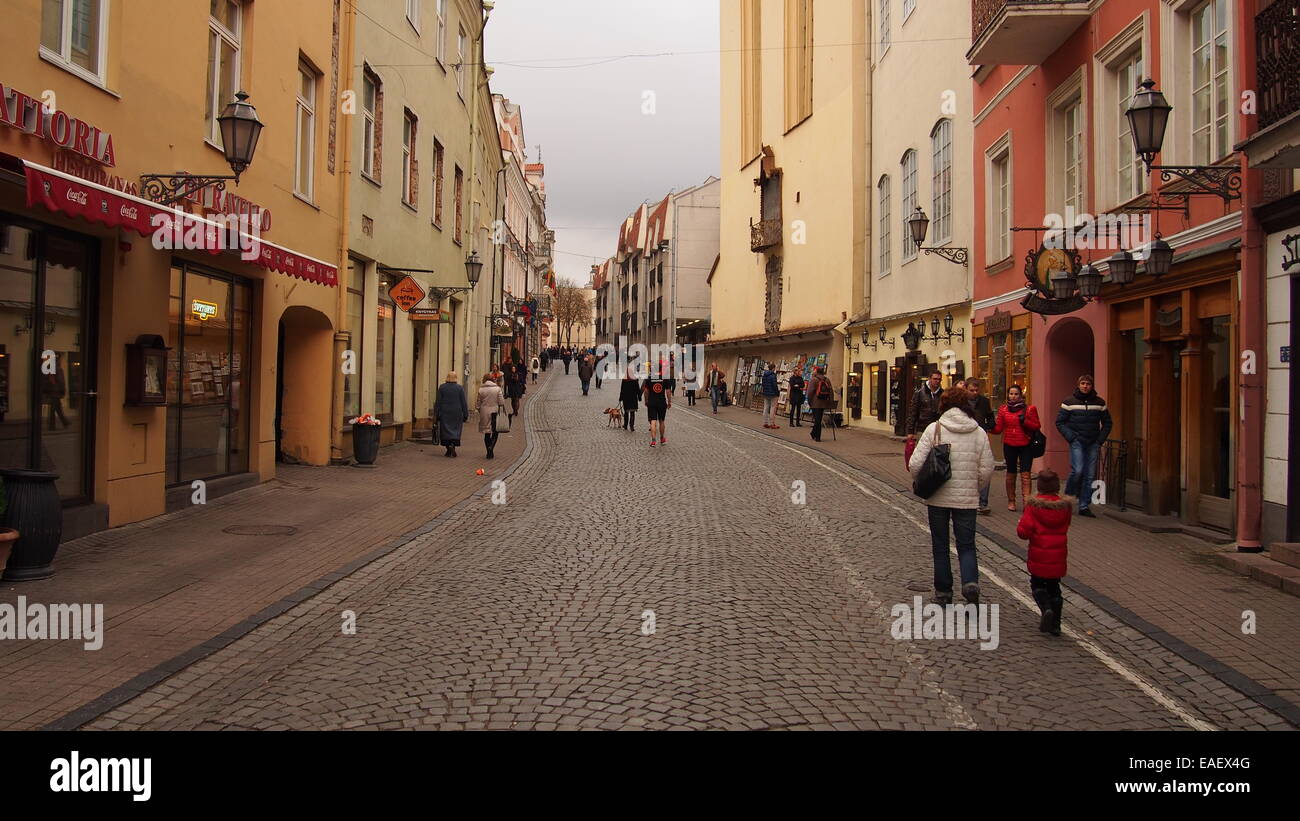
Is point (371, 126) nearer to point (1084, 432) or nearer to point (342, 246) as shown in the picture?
point (342, 246)

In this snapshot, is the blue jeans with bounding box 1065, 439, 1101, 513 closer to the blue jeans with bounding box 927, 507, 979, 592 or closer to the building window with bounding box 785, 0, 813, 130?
the blue jeans with bounding box 927, 507, 979, 592

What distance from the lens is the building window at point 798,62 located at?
3603cm

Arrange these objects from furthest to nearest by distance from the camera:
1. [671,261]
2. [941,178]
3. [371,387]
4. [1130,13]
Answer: [671,261]
[941,178]
[371,387]
[1130,13]

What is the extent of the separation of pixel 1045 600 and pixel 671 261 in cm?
6254

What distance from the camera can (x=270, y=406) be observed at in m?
14.3

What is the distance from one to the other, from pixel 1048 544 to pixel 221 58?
1102cm

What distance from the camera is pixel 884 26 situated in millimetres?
28359

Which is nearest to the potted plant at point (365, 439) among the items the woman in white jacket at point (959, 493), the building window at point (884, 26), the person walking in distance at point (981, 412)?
the person walking in distance at point (981, 412)

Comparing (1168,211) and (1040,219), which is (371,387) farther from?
(1168,211)

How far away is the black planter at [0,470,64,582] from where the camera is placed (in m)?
7.64

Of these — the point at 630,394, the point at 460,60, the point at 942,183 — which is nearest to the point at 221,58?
the point at 460,60

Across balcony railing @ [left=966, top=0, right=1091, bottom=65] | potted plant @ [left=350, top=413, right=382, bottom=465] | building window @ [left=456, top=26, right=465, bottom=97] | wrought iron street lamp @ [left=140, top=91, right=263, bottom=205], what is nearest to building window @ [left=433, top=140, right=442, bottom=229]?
building window @ [left=456, top=26, right=465, bottom=97]

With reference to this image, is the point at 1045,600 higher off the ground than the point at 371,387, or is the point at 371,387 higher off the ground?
the point at 371,387
